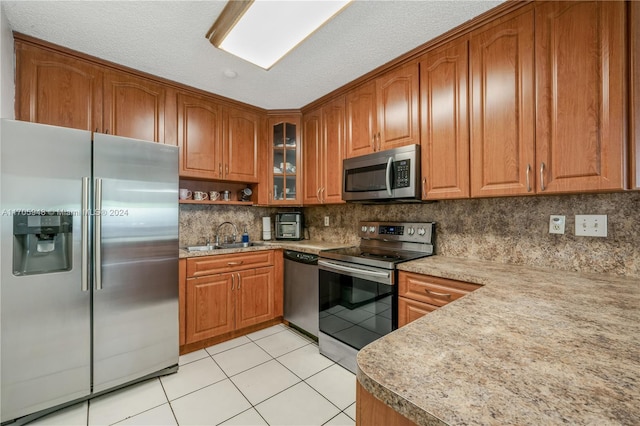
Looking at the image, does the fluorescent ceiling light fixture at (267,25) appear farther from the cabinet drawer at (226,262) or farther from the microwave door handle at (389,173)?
the cabinet drawer at (226,262)

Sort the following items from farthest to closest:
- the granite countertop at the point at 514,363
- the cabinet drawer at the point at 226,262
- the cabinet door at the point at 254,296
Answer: the cabinet door at the point at 254,296 → the cabinet drawer at the point at 226,262 → the granite countertop at the point at 514,363

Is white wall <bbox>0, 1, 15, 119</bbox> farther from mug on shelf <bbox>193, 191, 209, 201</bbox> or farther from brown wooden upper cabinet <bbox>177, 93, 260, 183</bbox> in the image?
mug on shelf <bbox>193, 191, 209, 201</bbox>

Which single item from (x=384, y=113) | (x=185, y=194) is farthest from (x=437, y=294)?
(x=185, y=194)

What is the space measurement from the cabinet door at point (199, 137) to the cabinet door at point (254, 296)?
106 cm

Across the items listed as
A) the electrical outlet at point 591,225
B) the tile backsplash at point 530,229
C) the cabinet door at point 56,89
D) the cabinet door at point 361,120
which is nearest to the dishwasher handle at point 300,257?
the tile backsplash at point 530,229

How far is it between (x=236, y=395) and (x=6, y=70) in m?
2.49

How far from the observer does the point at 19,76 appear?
1.84m

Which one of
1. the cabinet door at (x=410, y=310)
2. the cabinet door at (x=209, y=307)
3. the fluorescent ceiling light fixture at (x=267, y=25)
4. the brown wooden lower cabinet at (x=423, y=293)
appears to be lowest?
the cabinet door at (x=209, y=307)

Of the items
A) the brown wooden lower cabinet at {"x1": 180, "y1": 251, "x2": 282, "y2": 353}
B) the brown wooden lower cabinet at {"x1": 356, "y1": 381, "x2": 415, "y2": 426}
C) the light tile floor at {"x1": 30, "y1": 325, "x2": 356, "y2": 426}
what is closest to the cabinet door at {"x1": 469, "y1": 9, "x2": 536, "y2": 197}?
the brown wooden lower cabinet at {"x1": 356, "y1": 381, "x2": 415, "y2": 426}

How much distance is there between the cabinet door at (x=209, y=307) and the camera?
89.0 inches

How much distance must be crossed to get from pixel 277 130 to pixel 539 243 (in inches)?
102

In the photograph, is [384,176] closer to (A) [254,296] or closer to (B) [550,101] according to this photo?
(B) [550,101]

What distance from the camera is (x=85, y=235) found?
1.64 m

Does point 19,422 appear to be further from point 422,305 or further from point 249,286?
point 422,305
